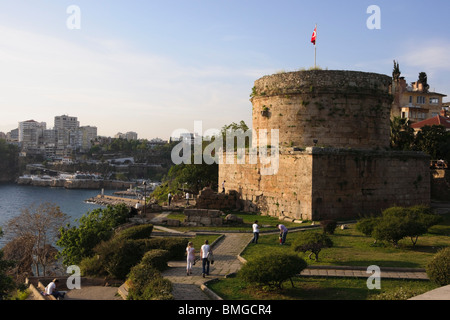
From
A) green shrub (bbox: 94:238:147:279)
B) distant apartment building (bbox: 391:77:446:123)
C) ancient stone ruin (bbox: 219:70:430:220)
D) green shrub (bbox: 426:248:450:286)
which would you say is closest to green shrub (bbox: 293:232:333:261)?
green shrub (bbox: 426:248:450:286)

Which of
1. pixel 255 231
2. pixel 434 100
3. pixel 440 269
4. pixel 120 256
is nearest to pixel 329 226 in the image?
pixel 255 231

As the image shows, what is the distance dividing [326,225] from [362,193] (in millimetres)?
5216

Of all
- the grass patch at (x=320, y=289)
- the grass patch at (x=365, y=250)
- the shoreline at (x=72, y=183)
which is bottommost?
the shoreline at (x=72, y=183)

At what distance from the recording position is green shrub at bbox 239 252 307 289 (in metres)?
10.3

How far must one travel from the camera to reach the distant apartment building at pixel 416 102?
5475cm

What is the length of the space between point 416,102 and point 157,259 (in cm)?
5627

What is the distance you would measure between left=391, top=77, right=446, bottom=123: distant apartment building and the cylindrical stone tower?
107 feet

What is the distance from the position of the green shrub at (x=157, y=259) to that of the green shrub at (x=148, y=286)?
992mm

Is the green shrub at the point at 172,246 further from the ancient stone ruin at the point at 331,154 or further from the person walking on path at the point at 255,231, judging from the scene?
the ancient stone ruin at the point at 331,154

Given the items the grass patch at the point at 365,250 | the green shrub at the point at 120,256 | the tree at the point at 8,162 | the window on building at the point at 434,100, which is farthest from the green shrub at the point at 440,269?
the tree at the point at 8,162

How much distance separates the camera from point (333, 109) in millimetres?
23812

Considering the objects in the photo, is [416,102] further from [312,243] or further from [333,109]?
[312,243]
